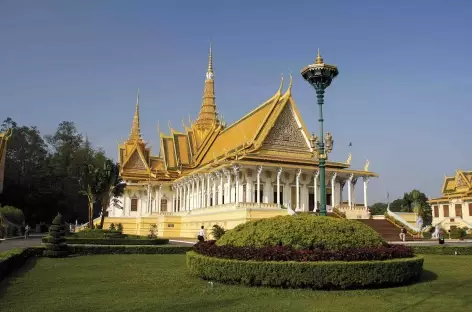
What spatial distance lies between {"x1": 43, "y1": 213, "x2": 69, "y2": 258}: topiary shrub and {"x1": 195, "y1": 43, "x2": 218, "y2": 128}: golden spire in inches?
1282

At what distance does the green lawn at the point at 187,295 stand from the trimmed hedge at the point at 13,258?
0.33 metres

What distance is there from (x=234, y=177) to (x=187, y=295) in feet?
81.0

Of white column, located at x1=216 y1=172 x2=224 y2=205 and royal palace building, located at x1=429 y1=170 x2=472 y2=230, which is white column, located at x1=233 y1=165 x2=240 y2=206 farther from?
royal palace building, located at x1=429 y1=170 x2=472 y2=230

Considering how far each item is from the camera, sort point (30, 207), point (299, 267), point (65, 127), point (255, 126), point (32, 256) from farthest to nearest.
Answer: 1. point (65, 127)
2. point (30, 207)
3. point (255, 126)
4. point (32, 256)
5. point (299, 267)

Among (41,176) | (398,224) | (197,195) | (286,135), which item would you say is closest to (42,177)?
(41,176)

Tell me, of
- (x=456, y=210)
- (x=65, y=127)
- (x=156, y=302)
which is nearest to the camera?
(x=156, y=302)

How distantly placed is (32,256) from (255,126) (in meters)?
22.4

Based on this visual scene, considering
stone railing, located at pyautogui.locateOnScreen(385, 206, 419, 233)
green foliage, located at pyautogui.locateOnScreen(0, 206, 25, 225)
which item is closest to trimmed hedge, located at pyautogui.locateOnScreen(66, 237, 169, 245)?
stone railing, located at pyautogui.locateOnScreen(385, 206, 419, 233)

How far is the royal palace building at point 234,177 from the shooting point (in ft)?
104

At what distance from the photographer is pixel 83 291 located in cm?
1002

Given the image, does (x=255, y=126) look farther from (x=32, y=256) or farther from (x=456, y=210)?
(x=456, y=210)

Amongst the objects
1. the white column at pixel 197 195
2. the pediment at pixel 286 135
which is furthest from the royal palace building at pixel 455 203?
the white column at pixel 197 195

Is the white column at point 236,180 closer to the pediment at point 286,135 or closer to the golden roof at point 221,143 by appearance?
the golden roof at point 221,143

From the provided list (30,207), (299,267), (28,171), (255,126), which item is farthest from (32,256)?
(28,171)
